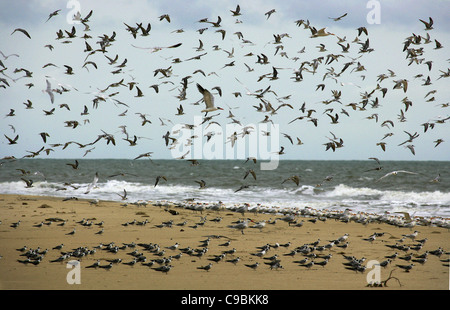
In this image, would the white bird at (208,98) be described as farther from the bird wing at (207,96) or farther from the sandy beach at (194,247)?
the sandy beach at (194,247)

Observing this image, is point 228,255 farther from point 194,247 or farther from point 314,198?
point 314,198

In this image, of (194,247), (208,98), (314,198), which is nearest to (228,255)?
(194,247)

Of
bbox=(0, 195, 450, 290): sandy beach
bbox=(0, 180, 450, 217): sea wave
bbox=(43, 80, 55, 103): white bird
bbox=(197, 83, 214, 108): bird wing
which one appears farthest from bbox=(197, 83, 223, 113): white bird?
bbox=(0, 180, 450, 217): sea wave

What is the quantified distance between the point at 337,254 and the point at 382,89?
8.96 m

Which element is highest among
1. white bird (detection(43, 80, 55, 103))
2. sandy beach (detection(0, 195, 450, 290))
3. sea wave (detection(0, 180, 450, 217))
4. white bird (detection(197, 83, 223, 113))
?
white bird (detection(43, 80, 55, 103))

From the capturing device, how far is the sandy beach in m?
9.88

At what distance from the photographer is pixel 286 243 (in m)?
13.8

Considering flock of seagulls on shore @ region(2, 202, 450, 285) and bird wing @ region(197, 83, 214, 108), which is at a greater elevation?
bird wing @ region(197, 83, 214, 108)

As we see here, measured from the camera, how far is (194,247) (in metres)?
13.1

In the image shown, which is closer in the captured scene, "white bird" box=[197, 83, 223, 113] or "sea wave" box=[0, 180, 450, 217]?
"white bird" box=[197, 83, 223, 113]

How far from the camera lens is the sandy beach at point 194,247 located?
32.4 feet

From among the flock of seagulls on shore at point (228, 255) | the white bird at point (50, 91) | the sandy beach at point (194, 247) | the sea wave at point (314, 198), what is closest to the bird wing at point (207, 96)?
the flock of seagulls on shore at point (228, 255)

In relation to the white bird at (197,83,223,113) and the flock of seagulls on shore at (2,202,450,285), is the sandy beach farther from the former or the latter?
the white bird at (197,83,223,113)
